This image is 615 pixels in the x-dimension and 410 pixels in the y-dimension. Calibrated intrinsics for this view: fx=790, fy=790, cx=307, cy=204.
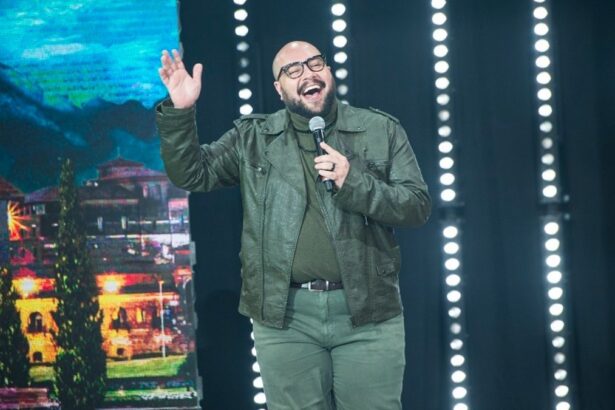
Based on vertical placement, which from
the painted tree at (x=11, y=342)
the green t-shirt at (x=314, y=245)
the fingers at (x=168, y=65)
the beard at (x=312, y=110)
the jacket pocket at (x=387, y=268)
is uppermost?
the fingers at (x=168, y=65)

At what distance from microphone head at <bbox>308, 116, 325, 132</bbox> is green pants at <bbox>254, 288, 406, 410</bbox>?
47 cm

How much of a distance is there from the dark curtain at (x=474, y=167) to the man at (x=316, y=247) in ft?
2.51

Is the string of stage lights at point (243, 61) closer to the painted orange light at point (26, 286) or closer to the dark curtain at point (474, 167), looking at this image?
the dark curtain at point (474, 167)

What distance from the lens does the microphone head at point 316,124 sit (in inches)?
85.2

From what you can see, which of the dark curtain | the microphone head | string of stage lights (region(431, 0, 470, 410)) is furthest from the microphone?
string of stage lights (region(431, 0, 470, 410))

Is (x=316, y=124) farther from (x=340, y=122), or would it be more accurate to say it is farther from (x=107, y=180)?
(x=107, y=180)

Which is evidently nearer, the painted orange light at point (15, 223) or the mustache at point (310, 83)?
the mustache at point (310, 83)

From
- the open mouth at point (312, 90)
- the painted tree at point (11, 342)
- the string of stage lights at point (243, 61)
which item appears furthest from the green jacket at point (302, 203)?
the painted tree at point (11, 342)

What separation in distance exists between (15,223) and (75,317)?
1.49ft

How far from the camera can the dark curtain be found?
312cm

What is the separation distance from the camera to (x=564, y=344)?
3164 mm

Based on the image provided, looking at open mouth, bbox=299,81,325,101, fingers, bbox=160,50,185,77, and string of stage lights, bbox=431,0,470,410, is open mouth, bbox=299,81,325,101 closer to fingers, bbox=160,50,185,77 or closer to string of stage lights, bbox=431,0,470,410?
fingers, bbox=160,50,185,77

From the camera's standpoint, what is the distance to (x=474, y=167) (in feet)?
10.3

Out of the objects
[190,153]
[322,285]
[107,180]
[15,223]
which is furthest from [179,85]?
[15,223]
